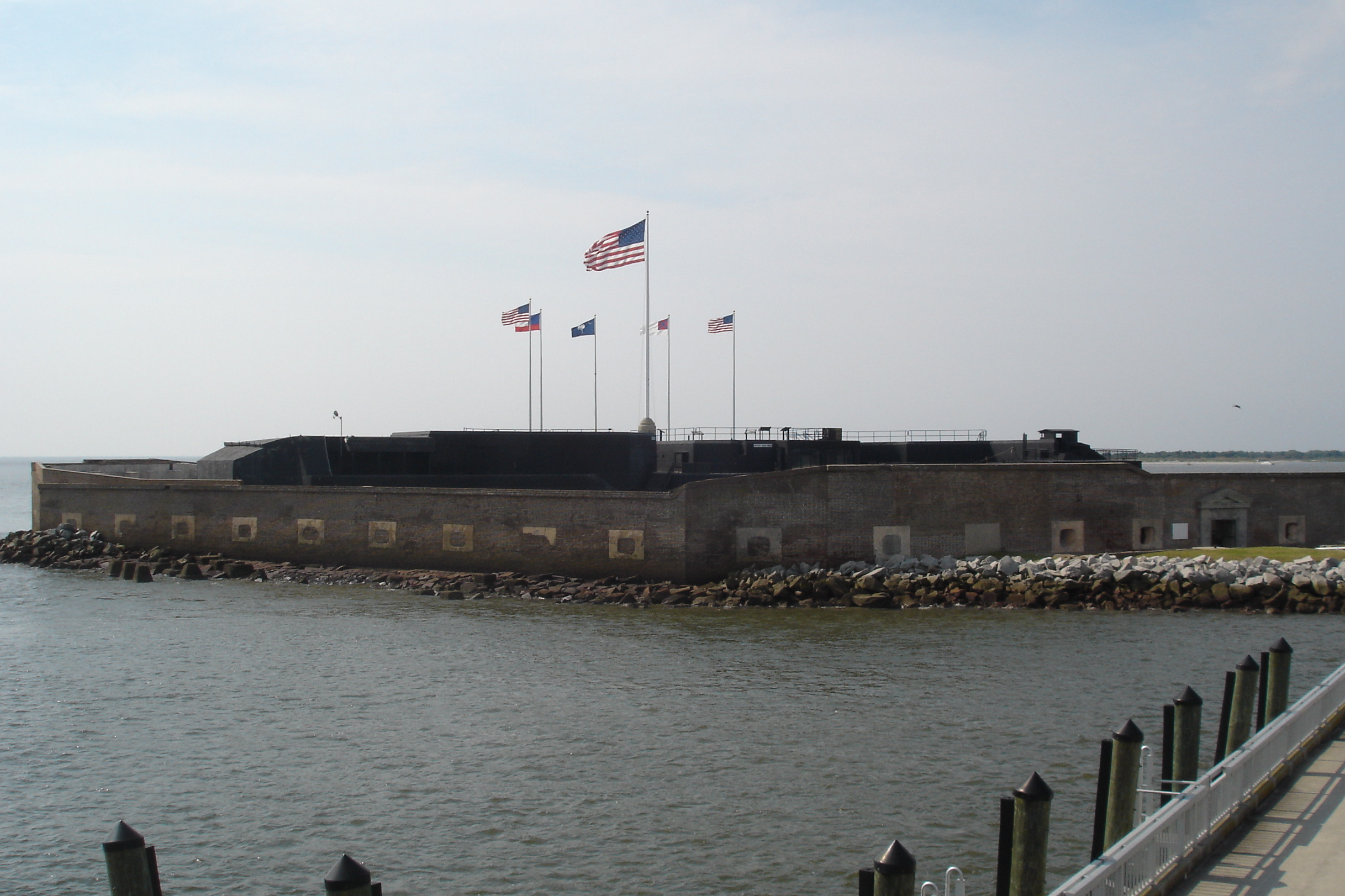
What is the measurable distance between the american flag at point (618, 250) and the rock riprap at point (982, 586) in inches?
397

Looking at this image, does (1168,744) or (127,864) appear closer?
(127,864)

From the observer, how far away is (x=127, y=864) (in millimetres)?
6359

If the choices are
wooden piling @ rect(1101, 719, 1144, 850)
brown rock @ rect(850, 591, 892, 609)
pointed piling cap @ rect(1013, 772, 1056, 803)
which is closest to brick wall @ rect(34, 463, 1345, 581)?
brown rock @ rect(850, 591, 892, 609)

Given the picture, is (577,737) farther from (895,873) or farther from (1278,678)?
(895,873)

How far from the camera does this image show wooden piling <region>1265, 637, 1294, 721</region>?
1134 centimetres

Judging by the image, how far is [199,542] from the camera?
3403 centimetres

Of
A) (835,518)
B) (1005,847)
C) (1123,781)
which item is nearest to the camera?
(1005,847)

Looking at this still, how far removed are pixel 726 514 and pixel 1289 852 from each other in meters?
20.2

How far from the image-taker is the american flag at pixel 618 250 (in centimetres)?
3278

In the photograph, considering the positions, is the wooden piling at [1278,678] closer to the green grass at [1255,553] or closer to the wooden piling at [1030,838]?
the wooden piling at [1030,838]

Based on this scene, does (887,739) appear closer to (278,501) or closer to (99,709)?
(99,709)

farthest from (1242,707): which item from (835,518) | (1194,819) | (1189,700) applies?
(835,518)

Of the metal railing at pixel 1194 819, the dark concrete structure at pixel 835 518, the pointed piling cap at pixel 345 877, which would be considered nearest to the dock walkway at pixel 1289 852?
the metal railing at pixel 1194 819

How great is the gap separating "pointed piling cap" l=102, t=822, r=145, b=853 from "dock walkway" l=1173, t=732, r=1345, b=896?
6.33 meters
